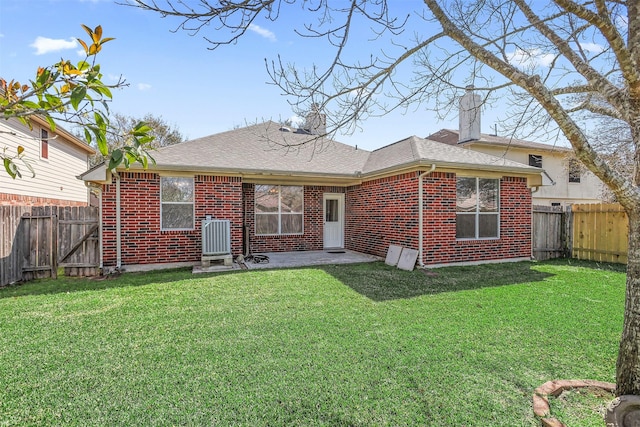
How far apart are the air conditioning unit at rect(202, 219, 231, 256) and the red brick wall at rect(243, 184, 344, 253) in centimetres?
190

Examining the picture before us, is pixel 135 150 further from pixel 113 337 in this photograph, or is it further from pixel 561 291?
pixel 561 291

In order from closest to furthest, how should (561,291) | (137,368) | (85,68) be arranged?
1. (85,68)
2. (137,368)
3. (561,291)

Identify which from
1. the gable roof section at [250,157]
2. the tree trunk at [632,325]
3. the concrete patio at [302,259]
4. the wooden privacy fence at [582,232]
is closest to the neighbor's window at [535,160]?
the wooden privacy fence at [582,232]

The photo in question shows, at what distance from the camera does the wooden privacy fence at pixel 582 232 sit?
9.90m

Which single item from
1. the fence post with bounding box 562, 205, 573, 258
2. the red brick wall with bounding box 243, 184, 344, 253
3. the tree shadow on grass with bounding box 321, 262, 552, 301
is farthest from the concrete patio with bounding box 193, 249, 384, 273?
the fence post with bounding box 562, 205, 573, 258

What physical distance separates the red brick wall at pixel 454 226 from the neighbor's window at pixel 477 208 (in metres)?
0.19

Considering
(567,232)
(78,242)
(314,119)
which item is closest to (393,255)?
(314,119)

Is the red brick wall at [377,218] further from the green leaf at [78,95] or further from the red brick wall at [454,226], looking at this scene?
the green leaf at [78,95]

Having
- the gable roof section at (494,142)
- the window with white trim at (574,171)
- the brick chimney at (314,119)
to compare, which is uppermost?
the gable roof section at (494,142)

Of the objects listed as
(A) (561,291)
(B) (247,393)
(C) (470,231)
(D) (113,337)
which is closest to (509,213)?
(C) (470,231)

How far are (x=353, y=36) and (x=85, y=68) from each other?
3.14m

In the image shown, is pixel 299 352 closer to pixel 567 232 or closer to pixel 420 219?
pixel 420 219

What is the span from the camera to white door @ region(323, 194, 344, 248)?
12359 mm

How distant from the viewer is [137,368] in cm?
340
